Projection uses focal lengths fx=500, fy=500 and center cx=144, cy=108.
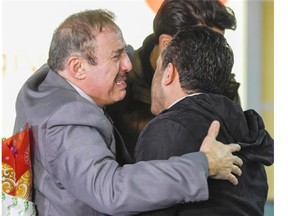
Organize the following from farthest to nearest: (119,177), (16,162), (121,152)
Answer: (121,152)
(16,162)
(119,177)

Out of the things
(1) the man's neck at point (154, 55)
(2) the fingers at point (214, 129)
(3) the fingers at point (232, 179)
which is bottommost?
(3) the fingers at point (232, 179)

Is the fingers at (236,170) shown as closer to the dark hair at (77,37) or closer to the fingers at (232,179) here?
the fingers at (232,179)

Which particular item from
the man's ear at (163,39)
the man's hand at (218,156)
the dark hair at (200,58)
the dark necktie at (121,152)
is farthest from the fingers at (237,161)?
the man's ear at (163,39)

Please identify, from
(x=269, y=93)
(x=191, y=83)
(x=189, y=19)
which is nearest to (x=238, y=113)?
(x=191, y=83)

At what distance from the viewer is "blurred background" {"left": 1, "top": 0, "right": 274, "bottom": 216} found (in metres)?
1.28

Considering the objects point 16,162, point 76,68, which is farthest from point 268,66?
point 16,162

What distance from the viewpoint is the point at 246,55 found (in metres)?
1.33

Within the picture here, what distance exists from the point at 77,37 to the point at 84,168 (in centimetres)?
31

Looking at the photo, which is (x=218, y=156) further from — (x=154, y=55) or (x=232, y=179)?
(x=154, y=55)

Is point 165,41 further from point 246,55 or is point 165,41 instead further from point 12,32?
point 12,32

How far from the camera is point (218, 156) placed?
3.40 ft

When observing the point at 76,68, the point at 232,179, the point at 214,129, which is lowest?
the point at 232,179

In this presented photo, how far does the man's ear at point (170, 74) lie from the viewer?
3.59 feet

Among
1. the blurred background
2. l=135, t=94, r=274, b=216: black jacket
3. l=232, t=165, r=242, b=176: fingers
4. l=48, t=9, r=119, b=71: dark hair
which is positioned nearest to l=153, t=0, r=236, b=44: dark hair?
the blurred background
